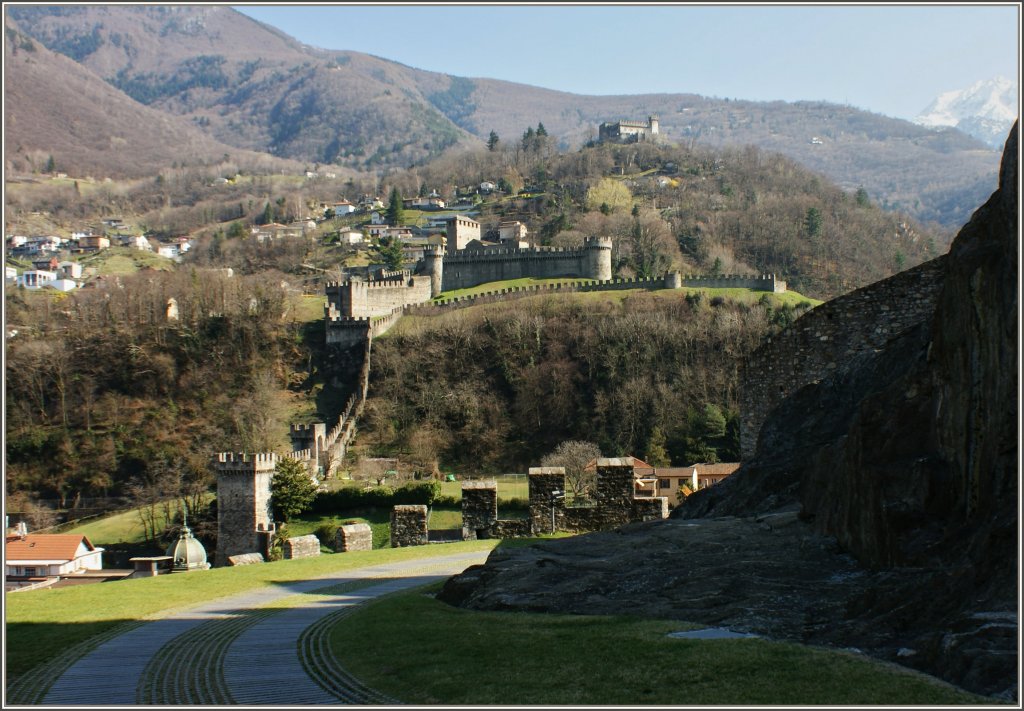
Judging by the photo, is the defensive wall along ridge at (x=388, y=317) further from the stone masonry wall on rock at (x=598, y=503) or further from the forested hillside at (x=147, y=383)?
the forested hillside at (x=147, y=383)

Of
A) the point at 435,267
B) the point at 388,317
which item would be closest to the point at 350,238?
the point at 435,267

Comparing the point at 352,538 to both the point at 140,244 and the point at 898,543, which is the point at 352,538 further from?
the point at 140,244

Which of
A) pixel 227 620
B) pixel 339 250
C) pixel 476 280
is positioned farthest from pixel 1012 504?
pixel 339 250

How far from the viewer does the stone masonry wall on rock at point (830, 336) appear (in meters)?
12.8

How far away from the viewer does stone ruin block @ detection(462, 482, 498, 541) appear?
17.7 meters

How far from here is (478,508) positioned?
699 inches

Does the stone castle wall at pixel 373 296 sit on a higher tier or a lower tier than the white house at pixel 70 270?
lower

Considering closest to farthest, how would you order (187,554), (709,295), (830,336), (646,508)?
1. (830,336)
2. (646,508)
3. (187,554)
4. (709,295)

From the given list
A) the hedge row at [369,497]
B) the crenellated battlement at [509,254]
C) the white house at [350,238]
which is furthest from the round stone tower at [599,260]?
the hedge row at [369,497]

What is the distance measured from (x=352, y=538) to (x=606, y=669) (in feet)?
39.5

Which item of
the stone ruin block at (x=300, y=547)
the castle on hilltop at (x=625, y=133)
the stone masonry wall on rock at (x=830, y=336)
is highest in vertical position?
the castle on hilltop at (x=625, y=133)

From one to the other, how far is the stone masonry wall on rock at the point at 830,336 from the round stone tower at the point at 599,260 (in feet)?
242

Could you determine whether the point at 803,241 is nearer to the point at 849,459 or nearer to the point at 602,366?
the point at 602,366

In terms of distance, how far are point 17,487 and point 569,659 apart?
185 feet
